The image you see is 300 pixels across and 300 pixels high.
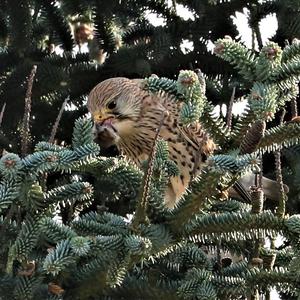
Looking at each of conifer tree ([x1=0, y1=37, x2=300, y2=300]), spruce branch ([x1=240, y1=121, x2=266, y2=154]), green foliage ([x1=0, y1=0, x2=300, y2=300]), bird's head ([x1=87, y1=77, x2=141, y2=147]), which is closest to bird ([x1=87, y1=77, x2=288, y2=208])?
bird's head ([x1=87, y1=77, x2=141, y2=147])

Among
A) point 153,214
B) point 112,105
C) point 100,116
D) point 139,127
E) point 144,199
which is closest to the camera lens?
point 144,199

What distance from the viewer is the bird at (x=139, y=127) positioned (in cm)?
472

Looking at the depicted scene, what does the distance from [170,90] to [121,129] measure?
2.55 meters

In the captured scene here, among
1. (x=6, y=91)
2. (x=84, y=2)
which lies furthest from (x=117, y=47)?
(x=6, y=91)

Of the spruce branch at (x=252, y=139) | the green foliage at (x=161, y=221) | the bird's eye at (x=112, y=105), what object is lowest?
the green foliage at (x=161, y=221)

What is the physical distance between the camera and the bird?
4719 millimetres

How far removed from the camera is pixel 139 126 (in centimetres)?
519

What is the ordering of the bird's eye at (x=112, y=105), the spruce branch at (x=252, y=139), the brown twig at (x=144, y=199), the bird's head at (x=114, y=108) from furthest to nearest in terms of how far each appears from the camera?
the bird's eye at (x=112, y=105) < the bird's head at (x=114, y=108) < the spruce branch at (x=252, y=139) < the brown twig at (x=144, y=199)

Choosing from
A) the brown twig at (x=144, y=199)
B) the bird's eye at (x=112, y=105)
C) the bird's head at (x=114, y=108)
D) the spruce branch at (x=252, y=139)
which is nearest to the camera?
the brown twig at (x=144, y=199)

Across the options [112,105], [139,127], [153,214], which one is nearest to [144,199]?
[153,214]

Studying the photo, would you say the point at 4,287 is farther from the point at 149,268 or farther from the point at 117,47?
the point at 117,47

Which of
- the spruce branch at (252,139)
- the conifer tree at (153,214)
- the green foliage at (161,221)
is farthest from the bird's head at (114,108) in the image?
the spruce branch at (252,139)

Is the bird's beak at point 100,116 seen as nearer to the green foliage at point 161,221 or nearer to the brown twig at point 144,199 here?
the green foliage at point 161,221

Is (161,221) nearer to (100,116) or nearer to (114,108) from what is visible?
(100,116)
